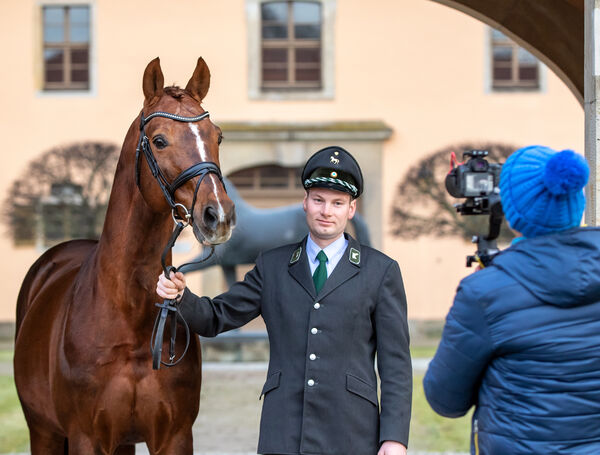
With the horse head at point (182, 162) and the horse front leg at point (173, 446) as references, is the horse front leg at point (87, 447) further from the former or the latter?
the horse head at point (182, 162)

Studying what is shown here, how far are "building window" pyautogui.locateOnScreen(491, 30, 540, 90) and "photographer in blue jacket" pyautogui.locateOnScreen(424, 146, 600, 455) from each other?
15.9 metres

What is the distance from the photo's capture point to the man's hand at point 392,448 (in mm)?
2779

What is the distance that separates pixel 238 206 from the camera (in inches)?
496

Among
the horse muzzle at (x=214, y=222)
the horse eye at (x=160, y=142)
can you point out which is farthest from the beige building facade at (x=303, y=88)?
the horse muzzle at (x=214, y=222)

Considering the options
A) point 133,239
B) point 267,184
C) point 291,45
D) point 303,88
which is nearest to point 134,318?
point 133,239

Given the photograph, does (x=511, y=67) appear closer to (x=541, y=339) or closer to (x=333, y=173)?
(x=333, y=173)

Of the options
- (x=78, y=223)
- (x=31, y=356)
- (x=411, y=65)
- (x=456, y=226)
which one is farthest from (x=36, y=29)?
(x=31, y=356)

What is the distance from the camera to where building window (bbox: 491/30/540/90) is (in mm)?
17438

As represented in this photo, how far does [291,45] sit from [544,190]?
16020 millimetres

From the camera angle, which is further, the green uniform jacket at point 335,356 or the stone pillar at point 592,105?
the stone pillar at point 592,105

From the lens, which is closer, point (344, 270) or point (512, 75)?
point (344, 270)

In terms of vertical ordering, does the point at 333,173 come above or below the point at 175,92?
below

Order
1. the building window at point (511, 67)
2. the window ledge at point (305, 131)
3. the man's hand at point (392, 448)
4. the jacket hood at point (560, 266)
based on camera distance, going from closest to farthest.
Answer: the jacket hood at point (560, 266), the man's hand at point (392, 448), the window ledge at point (305, 131), the building window at point (511, 67)

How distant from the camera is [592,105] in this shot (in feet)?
11.4
